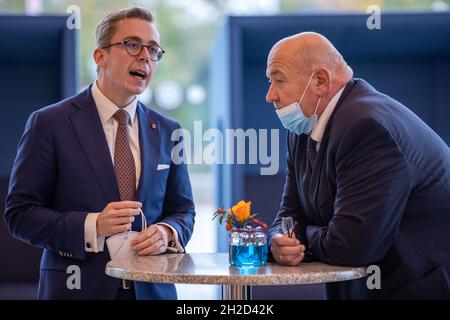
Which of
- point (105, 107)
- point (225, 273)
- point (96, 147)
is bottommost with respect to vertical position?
point (225, 273)

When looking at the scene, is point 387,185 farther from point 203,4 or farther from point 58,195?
point 203,4

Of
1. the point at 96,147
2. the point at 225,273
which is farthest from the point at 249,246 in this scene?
Answer: the point at 96,147

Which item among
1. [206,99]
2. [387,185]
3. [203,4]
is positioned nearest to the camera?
[387,185]

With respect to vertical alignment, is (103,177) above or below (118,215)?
above

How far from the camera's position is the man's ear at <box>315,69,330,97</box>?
8.42ft

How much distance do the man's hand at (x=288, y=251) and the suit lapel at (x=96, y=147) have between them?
0.67m

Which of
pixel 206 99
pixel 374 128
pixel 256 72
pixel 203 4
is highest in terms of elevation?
pixel 203 4

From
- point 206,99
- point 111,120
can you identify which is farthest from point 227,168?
point 206,99

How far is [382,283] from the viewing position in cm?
238

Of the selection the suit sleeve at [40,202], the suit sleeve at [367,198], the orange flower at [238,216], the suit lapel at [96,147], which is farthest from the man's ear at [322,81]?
the suit sleeve at [40,202]

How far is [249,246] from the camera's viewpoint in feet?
7.63

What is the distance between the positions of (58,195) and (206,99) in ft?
37.7

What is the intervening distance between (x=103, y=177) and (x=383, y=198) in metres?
1.03

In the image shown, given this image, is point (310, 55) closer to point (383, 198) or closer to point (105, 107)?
point (383, 198)
